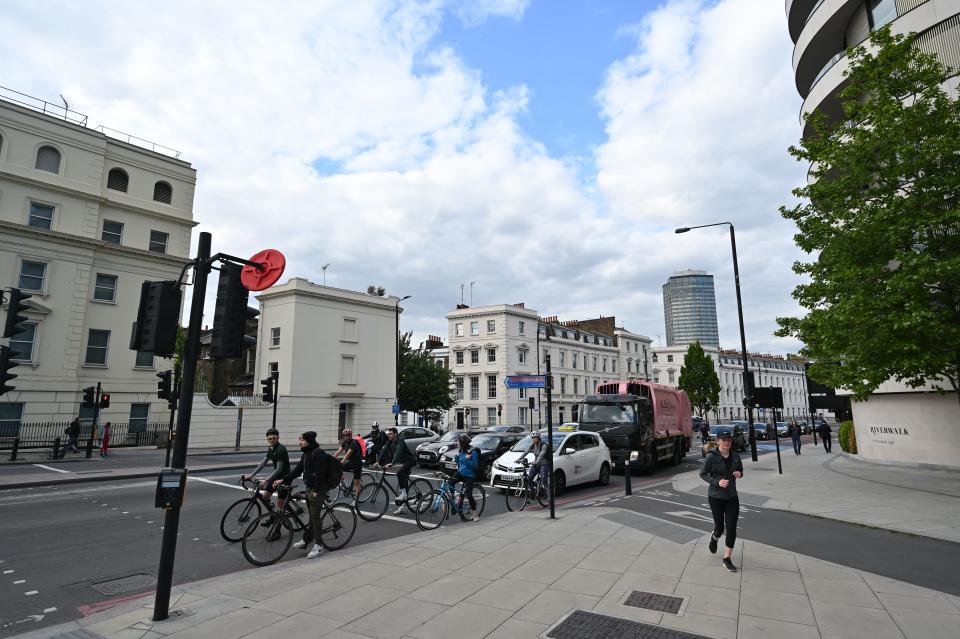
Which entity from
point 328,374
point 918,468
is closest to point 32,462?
point 328,374

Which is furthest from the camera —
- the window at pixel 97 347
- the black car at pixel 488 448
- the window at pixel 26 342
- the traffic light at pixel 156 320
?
the window at pixel 97 347

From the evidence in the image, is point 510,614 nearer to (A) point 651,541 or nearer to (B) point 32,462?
(A) point 651,541

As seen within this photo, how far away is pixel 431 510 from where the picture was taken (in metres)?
10.0

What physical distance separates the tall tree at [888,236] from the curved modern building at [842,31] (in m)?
3.38

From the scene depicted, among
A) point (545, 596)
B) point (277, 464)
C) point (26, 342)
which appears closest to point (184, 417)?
point (277, 464)

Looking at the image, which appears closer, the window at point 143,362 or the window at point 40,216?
the window at point 40,216

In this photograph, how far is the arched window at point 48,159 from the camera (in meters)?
26.6

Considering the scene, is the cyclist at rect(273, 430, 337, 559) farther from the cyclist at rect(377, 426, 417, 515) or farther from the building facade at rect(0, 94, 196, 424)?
the building facade at rect(0, 94, 196, 424)

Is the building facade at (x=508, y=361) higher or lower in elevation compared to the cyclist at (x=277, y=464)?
higher

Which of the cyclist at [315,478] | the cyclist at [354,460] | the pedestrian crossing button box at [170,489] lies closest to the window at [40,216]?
the cyclist at [354,460]

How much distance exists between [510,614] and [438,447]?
1573 centimetres

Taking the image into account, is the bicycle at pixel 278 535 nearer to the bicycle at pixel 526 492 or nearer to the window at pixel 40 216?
the bicycle at pixel 526 492

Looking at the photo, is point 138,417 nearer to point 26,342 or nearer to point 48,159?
point 26,342

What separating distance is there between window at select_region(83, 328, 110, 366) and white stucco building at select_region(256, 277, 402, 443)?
936 cm
